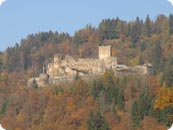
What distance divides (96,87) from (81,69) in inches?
213

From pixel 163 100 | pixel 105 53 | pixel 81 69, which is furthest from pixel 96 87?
pixel 163 100

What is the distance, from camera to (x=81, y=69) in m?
32.4

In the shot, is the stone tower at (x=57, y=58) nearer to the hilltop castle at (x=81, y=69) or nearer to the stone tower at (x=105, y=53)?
the hilltop castle at (x=81, y=69)

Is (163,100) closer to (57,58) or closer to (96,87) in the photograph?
(96,87)

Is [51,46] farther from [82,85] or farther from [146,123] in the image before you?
[146,123]

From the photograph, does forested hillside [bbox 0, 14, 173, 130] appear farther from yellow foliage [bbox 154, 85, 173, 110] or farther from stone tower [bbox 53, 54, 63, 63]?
stone tower [bbox 53, 54, 63, 63]

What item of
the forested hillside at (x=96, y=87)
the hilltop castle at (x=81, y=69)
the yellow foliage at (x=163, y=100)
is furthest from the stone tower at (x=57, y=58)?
the yellow foliage at (x=163, y=100)

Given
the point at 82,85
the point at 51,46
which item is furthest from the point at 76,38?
the point at 82,85

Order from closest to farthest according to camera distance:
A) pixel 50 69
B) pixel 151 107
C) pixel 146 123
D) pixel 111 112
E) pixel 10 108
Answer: pixel 146 123
pixel 151 107
pixel 111 112
pixel 10 108
pixel 50 69

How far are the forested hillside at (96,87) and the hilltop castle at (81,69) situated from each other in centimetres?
85

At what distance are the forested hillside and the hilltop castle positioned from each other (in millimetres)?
851

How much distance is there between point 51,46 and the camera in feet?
146

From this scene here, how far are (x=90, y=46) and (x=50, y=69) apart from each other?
9.30 metres

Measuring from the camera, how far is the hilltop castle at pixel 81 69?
102ft
